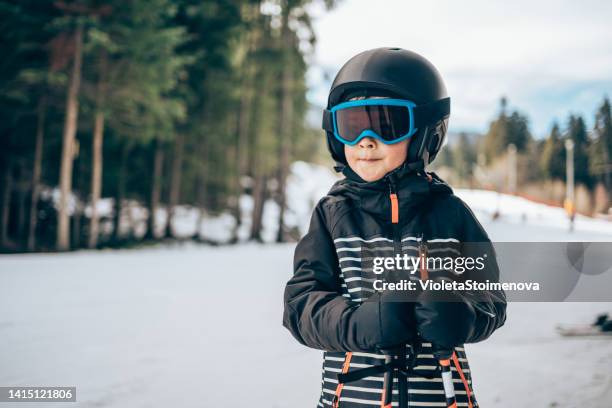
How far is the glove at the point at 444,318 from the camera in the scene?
4.80 ft

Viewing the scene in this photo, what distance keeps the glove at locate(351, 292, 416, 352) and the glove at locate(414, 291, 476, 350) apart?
3 cm

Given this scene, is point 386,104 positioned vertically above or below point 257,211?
above

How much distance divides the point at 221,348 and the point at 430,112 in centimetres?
394

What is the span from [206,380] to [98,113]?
13555mm

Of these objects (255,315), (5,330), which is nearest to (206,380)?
(255,315)

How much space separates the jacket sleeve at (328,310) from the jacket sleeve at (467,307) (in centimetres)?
6

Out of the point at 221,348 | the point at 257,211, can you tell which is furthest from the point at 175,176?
the point at 221,348

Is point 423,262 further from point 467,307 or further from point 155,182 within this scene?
point 155,182

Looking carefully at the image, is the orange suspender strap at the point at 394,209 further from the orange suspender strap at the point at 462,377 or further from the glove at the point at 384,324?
the orange suspender strap at the point at 462,377

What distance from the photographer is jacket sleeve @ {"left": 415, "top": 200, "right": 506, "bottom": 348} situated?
1469 mm

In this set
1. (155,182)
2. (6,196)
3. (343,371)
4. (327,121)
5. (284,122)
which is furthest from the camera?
(284,122)

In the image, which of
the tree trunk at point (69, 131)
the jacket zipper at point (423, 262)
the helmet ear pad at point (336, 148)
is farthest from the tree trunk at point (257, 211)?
the jacket zipper at point (423, 262)

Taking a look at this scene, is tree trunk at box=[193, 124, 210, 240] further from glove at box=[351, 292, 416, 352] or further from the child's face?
glove at box=[351, 292, 416, 352]

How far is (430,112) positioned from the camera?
1.78 metres
